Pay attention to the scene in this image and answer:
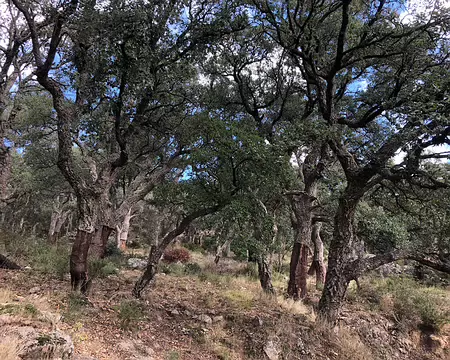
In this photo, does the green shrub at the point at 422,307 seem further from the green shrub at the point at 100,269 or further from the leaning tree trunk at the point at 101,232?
the leaning tree trunk at the point at 101,232

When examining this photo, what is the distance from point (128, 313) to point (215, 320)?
2198 millimetres

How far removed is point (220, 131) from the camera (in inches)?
275

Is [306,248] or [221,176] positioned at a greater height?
[221,176]

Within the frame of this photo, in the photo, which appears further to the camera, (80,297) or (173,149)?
(173,149)

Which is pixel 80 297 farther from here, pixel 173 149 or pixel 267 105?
pixel 267 105

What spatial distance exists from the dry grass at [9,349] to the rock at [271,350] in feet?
15.5

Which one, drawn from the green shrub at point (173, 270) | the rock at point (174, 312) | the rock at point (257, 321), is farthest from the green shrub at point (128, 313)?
the green shrub at point (173, 270)

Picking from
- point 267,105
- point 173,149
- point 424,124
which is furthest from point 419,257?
point 173,149

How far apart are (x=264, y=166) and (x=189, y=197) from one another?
6.85 ft

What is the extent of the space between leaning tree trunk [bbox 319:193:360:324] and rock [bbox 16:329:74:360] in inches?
235

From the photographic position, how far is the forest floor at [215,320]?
5.49 meters

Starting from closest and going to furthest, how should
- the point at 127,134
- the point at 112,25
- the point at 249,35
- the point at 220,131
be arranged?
1. the point at 112,25
2. the point at 220,131
3. the point at 127,134
4. the point at 249,35

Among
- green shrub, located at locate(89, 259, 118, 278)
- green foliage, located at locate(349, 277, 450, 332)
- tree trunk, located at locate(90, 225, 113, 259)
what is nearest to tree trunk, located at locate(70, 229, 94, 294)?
green shrub, located at locate(89, 259, 118, 278)

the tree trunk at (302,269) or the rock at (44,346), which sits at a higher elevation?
the tree trunk at (302,269)
